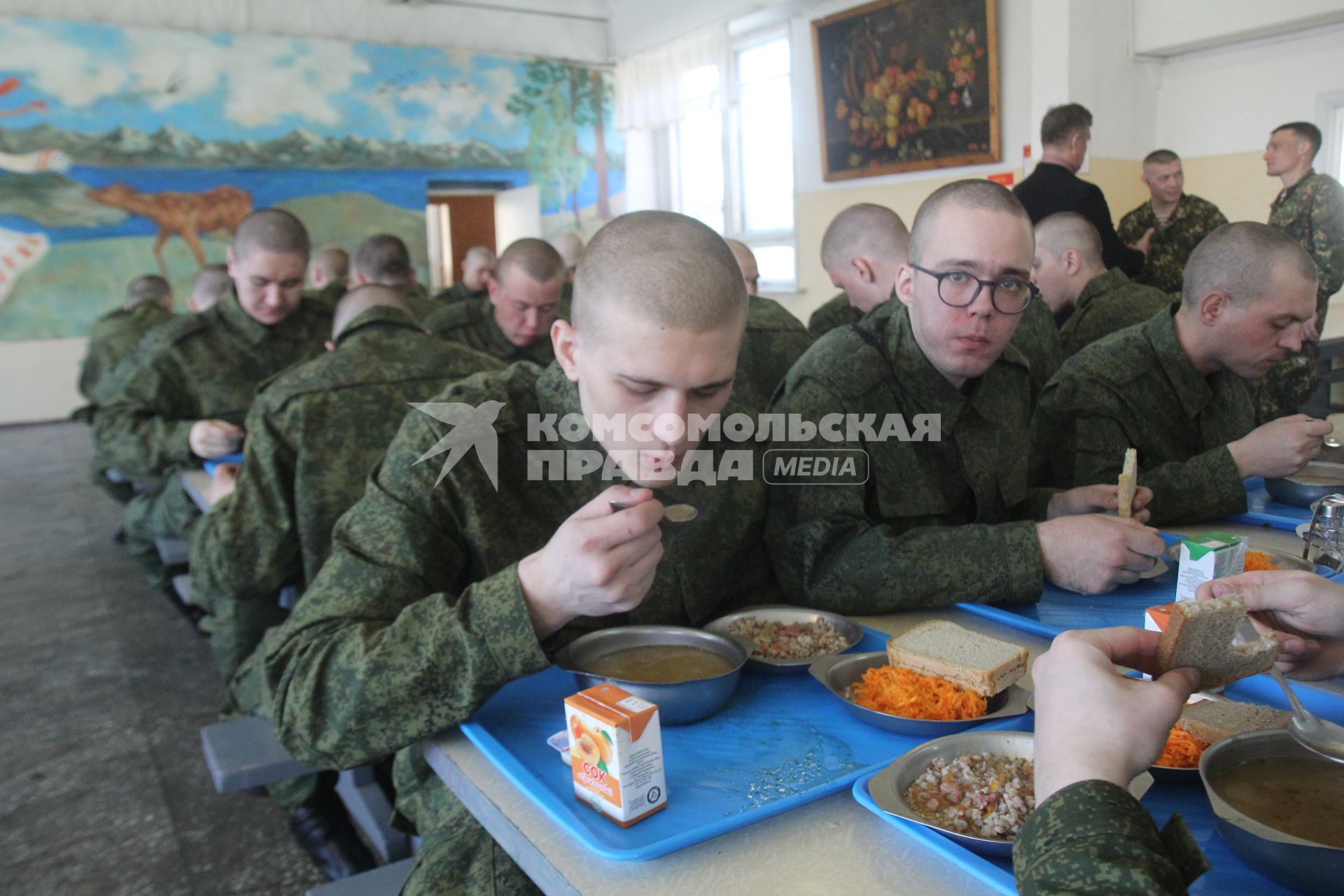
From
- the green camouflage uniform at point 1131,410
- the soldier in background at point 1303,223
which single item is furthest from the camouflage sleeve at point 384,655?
the soldier in background at point 1303,223

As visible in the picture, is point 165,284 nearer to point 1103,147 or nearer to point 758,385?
point 758,385

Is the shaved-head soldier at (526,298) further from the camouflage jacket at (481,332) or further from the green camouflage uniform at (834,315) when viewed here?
the green camouflage uniform at (834,315)

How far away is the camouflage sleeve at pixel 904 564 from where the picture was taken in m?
1.78

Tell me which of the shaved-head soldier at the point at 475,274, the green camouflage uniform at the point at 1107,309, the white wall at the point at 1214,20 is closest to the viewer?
the green camouflage uniform at the point at 1107,309

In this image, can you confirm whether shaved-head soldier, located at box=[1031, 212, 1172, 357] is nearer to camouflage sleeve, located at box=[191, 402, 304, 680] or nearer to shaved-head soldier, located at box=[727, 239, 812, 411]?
shaved-head soldier, located at box=[727, 239, 812, 411]

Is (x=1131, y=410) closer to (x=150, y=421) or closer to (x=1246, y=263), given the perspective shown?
(x=1246, y=263)

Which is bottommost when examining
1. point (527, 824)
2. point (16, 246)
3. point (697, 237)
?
point (527, 824)

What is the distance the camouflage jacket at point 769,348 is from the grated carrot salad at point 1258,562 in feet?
6.49

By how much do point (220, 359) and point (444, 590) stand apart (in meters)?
2.79

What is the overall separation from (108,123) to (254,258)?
299 inches

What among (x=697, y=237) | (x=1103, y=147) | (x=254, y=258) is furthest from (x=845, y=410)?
(x=1103, y=147)

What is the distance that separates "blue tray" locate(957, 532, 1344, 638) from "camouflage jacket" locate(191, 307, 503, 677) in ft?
5.37

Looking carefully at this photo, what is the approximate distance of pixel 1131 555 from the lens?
5.80ft

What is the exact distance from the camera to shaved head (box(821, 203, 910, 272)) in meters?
3.92
